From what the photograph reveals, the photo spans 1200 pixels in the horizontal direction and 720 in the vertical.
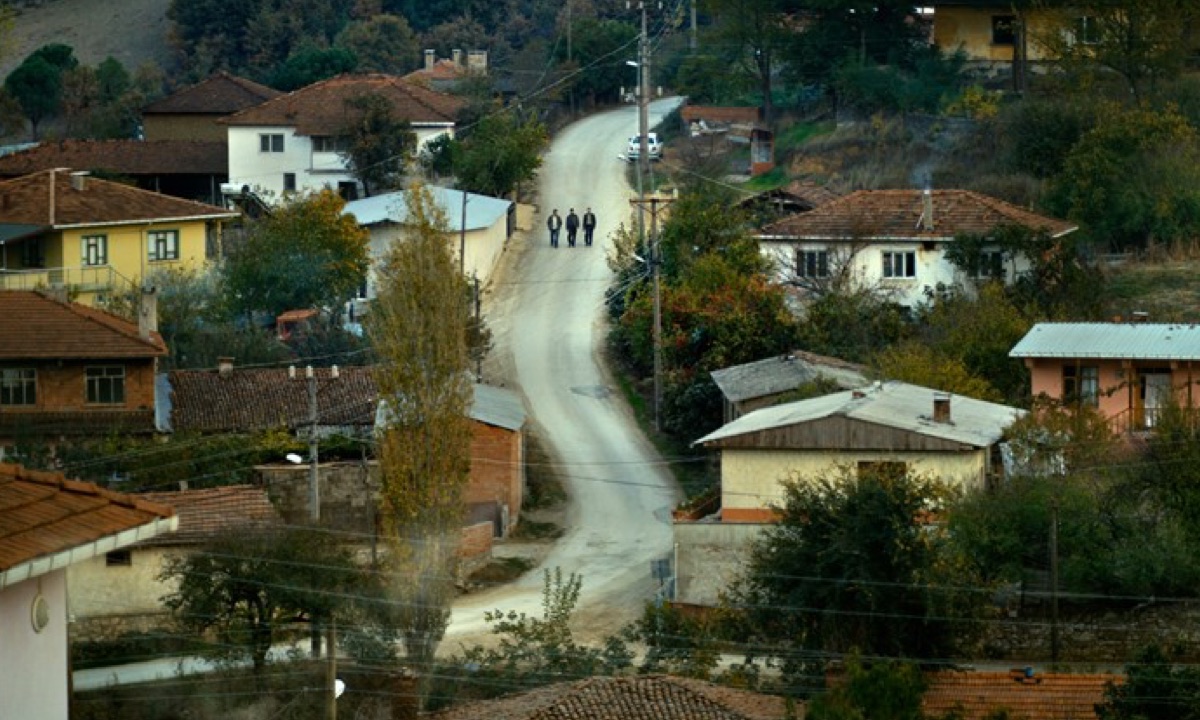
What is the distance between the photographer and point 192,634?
95.7 feet

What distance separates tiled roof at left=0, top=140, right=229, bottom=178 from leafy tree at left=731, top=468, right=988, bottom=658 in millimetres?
37066

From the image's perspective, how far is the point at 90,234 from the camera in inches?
2024

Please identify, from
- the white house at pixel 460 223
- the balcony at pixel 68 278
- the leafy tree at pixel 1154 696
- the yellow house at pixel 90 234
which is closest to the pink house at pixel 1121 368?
the leafy tree at pixel 1154 696

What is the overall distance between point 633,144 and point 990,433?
3216cm

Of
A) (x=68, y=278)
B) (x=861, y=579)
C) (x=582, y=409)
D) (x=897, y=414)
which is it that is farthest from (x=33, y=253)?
(x=861, y=579)

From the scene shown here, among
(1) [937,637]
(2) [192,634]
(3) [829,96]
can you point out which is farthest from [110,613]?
(3) [829,96]

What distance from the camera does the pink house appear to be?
37.1 meters

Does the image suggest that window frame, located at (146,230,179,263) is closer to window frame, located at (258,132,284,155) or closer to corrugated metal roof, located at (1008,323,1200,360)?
window frame, located at (258,132,284,155)

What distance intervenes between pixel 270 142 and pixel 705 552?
32454 mm

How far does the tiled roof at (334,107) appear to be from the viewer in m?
62.5

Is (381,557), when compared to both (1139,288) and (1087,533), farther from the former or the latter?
(1139,288)

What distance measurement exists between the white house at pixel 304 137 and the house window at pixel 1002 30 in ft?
44.7

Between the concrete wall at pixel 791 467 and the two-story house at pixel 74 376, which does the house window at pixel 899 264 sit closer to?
the concrete wall at pixel 791 467

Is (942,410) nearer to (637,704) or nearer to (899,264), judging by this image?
(637,704)
